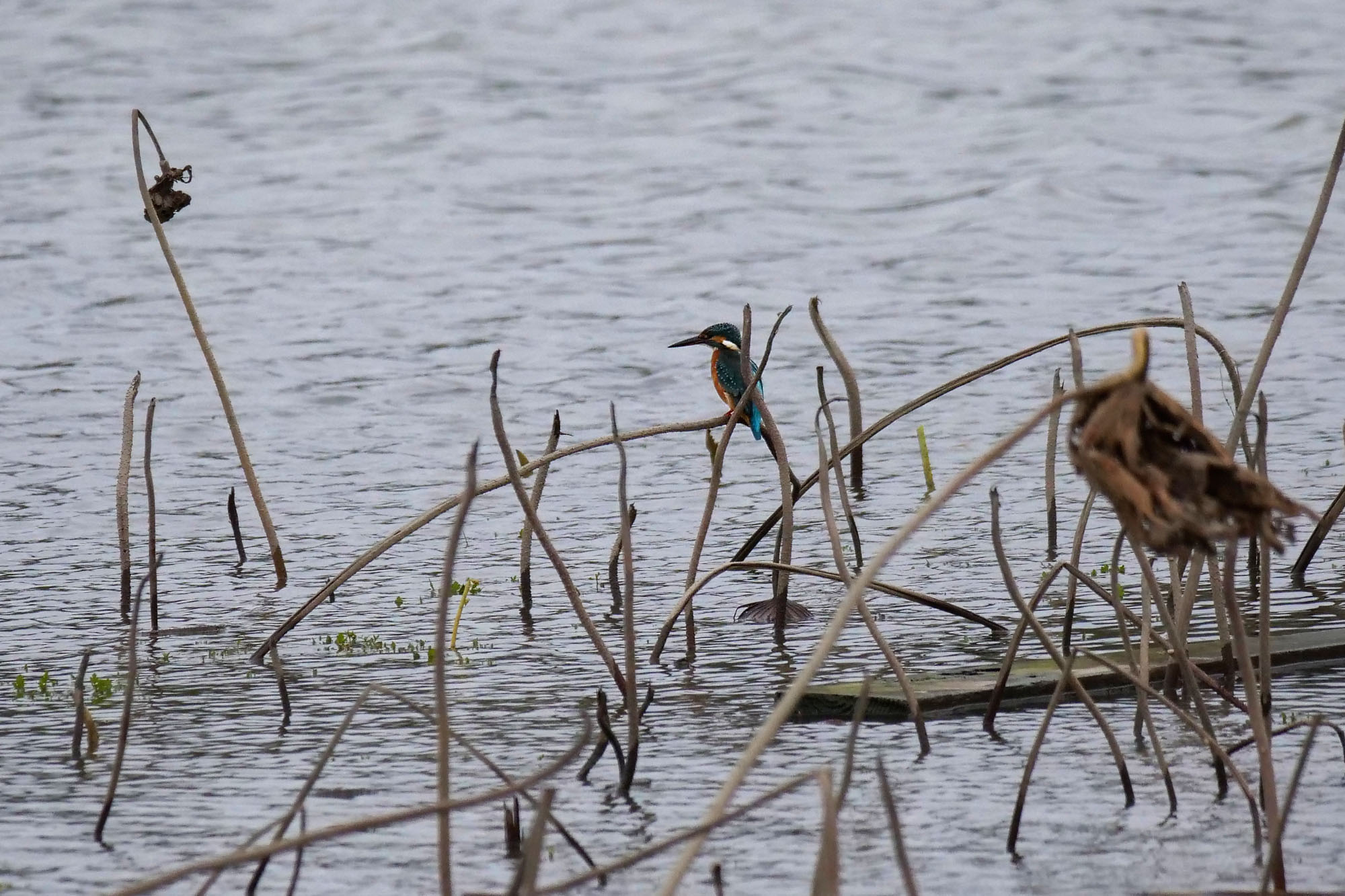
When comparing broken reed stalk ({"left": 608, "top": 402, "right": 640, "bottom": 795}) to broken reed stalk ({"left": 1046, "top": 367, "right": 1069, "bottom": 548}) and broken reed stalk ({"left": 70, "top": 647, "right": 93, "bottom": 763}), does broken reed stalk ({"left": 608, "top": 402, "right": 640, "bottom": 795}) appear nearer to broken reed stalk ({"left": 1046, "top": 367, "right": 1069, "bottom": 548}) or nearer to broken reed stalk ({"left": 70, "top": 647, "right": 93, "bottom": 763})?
broken reed stalk ({"left": 70, "top": 647, "right": 93, "bottom": 763})

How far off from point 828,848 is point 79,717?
9.27 ft

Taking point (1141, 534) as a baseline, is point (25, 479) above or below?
below

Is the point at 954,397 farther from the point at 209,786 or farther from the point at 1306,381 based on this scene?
the point at 209,786

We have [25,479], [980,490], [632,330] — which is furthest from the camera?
[632,330]

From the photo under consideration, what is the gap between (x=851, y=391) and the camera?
336 inches

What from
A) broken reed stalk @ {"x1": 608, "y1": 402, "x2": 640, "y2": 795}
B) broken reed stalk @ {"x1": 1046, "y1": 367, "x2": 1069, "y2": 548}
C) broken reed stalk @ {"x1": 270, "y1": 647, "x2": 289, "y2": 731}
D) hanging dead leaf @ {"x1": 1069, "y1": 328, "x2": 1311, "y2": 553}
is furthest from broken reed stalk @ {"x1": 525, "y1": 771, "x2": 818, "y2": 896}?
broken reed stalk @ {"x1": 1046, "y1": 367, "x2": 1069, "y2": 548}

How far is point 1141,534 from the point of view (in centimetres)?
344

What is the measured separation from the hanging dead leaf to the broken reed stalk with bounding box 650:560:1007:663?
1.99 meters

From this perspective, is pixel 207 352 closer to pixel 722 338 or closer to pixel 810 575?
pixel 810 575

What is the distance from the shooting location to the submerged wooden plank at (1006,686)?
19.6ft

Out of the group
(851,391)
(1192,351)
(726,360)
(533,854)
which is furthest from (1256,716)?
(726,360)

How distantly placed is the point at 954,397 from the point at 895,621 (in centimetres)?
493

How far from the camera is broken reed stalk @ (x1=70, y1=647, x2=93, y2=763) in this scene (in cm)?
504

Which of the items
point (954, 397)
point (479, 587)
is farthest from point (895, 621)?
point (954, 397)
